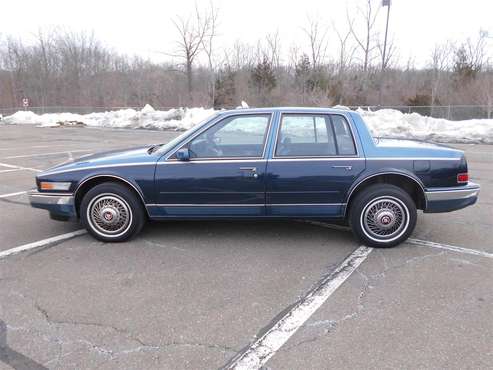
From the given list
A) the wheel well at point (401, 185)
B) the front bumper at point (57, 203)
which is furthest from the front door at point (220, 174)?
the wheel well at point (401, 185)

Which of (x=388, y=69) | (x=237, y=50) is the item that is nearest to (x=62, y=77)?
(x=237, y=50)

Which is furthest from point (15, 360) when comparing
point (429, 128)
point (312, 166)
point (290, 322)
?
point (429, 128)

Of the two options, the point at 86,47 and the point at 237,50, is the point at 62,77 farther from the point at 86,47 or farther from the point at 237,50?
the point at 237,50

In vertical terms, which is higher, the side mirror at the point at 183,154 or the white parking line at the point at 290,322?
the side mirror at the point at 183,154

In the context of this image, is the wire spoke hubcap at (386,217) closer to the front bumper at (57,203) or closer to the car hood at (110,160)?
the car hood at (110,160)

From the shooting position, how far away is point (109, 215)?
15.1 feet

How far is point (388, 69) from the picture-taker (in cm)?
4150

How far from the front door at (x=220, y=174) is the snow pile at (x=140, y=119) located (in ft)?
68.3

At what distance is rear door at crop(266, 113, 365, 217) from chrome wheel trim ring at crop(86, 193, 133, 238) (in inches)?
65.4

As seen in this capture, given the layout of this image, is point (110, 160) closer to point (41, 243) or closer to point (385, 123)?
point (41, 243)

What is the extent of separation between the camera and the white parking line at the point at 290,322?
2592mm

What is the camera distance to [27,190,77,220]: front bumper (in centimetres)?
461

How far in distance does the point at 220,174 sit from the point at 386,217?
1.92m

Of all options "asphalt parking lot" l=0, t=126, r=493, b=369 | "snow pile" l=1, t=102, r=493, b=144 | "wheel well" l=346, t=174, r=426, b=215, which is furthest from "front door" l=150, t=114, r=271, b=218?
"snow pile" l=1, t=102, r=493, b=144
